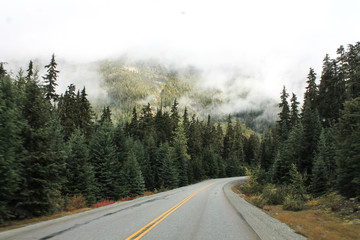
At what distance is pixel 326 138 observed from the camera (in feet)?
105

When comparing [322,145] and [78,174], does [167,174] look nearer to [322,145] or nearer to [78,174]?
[78,174]

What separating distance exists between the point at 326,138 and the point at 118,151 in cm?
3244

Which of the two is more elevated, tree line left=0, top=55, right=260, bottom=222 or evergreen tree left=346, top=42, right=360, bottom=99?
evergreen tree left=346, top=42, right=360, bottom=99

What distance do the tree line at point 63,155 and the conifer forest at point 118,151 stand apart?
0.06 m

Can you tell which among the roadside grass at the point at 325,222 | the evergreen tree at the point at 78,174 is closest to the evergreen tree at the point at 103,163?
the evergreen tree at the point at 78,174

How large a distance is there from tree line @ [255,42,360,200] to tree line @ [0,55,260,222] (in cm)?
1911

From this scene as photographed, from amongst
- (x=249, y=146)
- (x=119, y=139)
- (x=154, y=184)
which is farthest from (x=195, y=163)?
(x=249, y=146)

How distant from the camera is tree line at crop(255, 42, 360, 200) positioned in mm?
16859

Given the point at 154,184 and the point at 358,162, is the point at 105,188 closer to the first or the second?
the point at 154,184

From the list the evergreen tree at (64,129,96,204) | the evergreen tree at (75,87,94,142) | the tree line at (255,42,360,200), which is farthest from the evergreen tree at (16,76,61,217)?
the evergreen tree at (75,87,94,142)

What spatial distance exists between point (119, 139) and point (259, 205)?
2620cm

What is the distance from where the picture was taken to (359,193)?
1509cm

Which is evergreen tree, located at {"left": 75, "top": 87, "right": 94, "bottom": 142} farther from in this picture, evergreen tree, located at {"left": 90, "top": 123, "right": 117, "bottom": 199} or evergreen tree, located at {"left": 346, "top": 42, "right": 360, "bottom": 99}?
evergreen tree, located at {"left": 346, "top": 42, "right": 360, "bottom": 99}

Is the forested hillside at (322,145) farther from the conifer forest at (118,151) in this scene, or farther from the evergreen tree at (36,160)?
the evergreen tree at (36,160)
